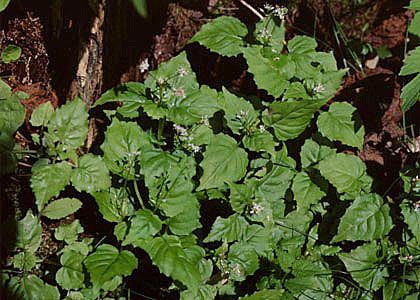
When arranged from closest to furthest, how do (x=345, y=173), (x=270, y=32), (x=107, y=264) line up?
(x=107, y=264) → (x=345, y=173) → (x=270, y=32)

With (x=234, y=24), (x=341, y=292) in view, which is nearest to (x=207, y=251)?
(x=341, y=292)

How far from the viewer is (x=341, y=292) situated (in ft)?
8.47

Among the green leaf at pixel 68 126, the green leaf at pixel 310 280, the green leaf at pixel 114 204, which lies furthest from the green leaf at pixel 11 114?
the green leaf at pixel 310 280

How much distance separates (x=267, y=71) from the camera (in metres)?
2.57

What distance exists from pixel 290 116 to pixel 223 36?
0.51m

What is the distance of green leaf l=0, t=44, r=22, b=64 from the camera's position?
2406 mm

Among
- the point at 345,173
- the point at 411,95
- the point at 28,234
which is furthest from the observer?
the point at 345,173

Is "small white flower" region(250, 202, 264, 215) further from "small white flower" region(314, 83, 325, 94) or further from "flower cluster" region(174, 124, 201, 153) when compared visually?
"small white flower" region(314, 83, 325, 94)

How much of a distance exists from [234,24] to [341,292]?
4.28 ft

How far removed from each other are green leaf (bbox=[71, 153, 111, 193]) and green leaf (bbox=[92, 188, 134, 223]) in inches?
1.8

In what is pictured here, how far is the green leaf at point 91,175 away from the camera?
93.3 inches

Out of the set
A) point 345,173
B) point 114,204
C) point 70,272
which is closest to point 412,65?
point 345,173

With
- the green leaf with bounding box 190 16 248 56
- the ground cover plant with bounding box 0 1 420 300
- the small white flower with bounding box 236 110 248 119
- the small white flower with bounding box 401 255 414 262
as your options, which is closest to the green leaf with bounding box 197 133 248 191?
the ground cover plant with bounding box 0 1 420 300

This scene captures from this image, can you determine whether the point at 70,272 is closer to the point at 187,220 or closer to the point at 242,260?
the point at 187,220
